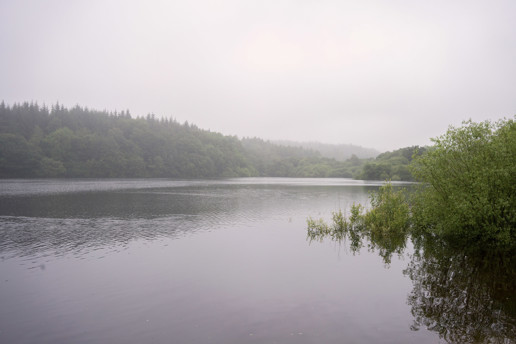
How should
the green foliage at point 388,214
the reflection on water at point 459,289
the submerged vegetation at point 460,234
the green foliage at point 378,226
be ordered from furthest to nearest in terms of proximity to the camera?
the green foliage at point 388,214
the green foliage at point 378,226
the submerged vegetation at point 460,234
the reflection on water at point 459,289

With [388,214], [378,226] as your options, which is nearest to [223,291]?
[378,226]

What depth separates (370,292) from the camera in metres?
15.9

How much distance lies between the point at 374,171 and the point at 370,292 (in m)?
152

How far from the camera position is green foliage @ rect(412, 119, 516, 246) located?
19250 millimetres

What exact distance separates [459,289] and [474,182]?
8089mm

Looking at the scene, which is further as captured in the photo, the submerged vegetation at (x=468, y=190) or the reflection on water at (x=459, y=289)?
the submerged vegetation at (x=468, y=190)

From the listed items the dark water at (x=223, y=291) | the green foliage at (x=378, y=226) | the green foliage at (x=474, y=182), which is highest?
the green foliage at (x=474, y=182)

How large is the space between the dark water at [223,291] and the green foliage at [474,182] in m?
2.82

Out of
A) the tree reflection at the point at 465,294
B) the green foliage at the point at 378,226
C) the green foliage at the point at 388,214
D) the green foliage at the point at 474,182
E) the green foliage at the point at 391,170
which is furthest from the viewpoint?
the green foliage at the point at 391,170

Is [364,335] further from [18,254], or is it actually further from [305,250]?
[18,254]

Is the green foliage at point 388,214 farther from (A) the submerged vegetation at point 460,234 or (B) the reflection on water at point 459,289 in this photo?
(B) the reflection on water at point 459,289

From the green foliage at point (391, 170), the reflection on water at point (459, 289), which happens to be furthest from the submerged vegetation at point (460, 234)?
the green foliage at point (391, 170)

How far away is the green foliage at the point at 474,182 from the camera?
19.2 meters

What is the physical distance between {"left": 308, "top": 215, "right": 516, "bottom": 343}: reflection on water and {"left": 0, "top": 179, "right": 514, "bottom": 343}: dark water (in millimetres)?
83
